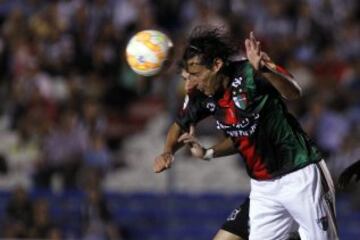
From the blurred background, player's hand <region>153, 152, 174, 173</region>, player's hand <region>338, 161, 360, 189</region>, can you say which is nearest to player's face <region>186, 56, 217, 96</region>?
player's hand <region>153, 152, 174, 173</region>

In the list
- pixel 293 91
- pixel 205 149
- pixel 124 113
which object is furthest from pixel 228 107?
pixel 124 113

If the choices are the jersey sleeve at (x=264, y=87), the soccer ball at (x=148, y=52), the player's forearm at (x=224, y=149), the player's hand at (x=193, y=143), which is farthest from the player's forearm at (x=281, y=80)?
the soccer ball at (x=148, y=52)

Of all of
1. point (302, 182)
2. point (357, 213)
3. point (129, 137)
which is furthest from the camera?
point (129, 137)

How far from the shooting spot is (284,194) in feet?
24.3

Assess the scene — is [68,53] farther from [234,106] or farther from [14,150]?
[234,106]

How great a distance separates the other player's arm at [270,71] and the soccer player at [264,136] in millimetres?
301

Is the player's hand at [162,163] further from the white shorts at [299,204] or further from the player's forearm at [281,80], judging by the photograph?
the player's forearm at [281,80]

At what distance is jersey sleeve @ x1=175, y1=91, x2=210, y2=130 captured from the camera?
25.1 ft

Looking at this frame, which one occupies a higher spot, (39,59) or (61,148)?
(39,59)

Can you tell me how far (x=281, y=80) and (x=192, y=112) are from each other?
3.41 ft

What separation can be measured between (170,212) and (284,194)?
5.99m

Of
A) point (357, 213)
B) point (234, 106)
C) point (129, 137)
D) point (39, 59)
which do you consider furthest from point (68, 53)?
point (234, 106)

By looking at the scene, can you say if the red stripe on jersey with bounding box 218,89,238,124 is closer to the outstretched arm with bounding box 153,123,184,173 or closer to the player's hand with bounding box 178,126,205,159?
the player's hand with bounding box 178,126,205,159

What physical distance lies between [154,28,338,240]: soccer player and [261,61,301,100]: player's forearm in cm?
29
